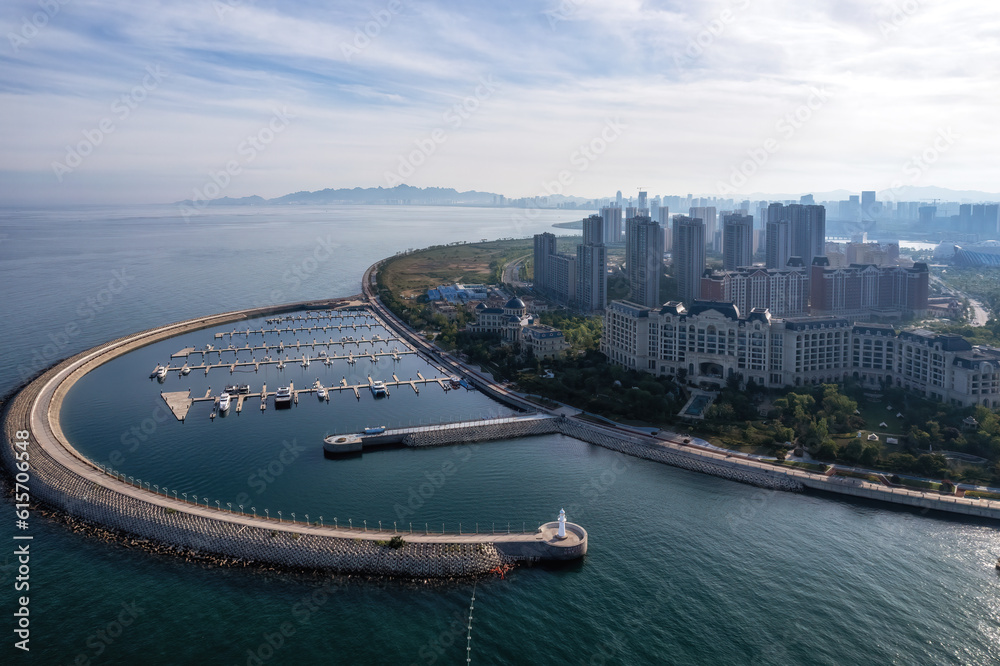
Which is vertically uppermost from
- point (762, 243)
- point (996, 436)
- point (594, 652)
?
point (762, 243)

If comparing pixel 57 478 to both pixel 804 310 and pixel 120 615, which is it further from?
pixel 804 310

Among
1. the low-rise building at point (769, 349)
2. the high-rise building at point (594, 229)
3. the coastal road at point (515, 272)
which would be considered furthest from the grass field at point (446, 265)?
the low-rise building at point (769, 349)

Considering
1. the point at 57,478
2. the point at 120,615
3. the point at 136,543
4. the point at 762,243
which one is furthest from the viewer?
the point at 762,243

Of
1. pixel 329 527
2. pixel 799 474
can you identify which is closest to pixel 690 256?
pixel 799 474

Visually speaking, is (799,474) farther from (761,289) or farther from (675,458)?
(761,289)

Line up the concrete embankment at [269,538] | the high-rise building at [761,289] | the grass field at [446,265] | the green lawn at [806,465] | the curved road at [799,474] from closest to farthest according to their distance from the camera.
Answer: the concrete embankment at [269,538], the curved road at [799,474], the green lawn at [806,465], the high-rise building at [761,289], the grass field at [446,265]

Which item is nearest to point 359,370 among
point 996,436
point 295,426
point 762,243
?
point 295,426

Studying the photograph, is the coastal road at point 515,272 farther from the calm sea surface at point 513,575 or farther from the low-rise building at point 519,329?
the calm sea surface at point 513,575
